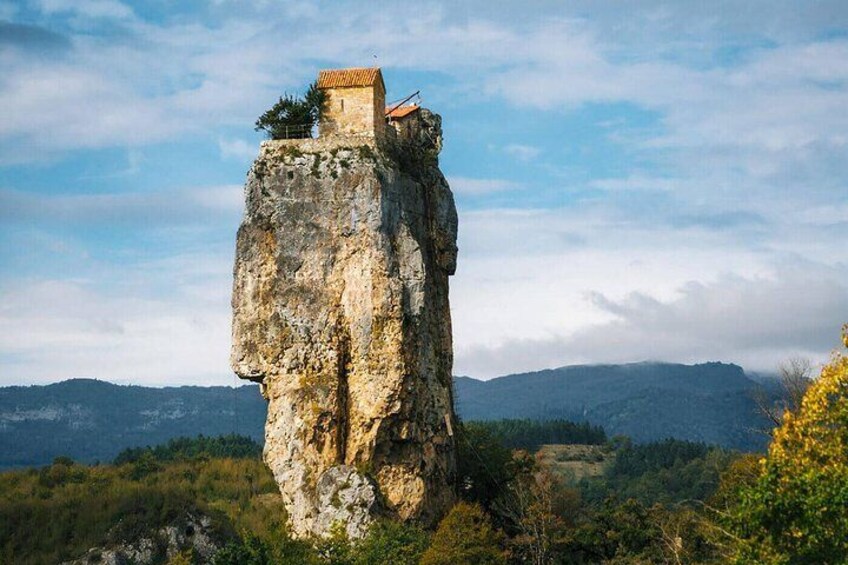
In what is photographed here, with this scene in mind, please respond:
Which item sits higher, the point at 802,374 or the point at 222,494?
the point at 802,374

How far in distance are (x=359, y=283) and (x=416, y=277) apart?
89.8 inches

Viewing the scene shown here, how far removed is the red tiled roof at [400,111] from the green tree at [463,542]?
57.1 feet

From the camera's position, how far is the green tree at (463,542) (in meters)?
41.7

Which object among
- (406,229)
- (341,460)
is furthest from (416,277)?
(341,460)

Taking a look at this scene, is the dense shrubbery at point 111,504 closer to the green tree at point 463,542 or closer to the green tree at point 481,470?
the green tree at point 463,542

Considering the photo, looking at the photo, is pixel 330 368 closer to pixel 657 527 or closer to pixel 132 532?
pixel 132 532

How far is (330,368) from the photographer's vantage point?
44.3 meters

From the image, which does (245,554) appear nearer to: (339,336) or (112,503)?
(112,503)

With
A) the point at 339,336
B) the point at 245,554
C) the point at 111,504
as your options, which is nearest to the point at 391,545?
the point at 245,554

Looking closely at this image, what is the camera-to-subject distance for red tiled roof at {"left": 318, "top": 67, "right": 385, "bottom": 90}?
47.8 meters

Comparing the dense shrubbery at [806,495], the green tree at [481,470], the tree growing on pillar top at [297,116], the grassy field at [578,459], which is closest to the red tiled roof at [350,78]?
the tree growing on pillar top at [297,116]

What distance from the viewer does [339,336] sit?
146 ft

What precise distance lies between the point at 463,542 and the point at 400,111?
66.1ft

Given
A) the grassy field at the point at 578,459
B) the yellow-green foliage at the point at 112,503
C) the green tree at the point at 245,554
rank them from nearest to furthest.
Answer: the green tree at the point at 245,554
the yellow-green foliage at the point at 112,503
the grassy field at the point at 578,459
